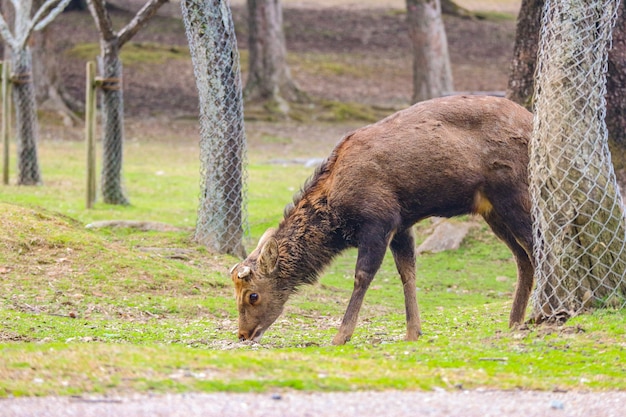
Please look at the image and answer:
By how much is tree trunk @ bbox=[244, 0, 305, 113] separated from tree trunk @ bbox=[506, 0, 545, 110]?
55.2 feet

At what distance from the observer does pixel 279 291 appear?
30.0 feet

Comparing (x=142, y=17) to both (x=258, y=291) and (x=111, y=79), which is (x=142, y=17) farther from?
(x=258, y=291)

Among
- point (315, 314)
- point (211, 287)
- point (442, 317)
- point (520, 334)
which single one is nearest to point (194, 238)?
point (211, 287)

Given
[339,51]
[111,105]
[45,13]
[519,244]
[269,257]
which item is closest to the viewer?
[269,257]

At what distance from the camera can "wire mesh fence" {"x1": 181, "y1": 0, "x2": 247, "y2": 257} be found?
1284cm

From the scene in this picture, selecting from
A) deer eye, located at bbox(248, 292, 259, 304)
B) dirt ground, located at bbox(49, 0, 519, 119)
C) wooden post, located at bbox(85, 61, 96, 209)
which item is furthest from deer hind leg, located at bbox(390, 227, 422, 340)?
dirt ground, located at bbox(49, 0, 519, 119)

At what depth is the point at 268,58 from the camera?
31.1m

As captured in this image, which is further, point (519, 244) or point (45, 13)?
point (45, 13)

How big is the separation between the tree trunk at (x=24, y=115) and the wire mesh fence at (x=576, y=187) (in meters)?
12.8

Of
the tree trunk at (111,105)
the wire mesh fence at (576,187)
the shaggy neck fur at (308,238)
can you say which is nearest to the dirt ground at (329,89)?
the wire mesh fence at (576,187)

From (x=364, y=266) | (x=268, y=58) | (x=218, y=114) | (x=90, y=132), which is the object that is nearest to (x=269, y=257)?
(x=364, y=266)

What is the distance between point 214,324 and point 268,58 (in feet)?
71.5

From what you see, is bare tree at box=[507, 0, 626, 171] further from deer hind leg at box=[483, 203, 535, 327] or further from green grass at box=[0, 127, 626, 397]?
deer hind leg at box=[483, 203, 535, 327]

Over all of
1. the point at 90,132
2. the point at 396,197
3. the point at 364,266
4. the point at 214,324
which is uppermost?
the point at 396,197
